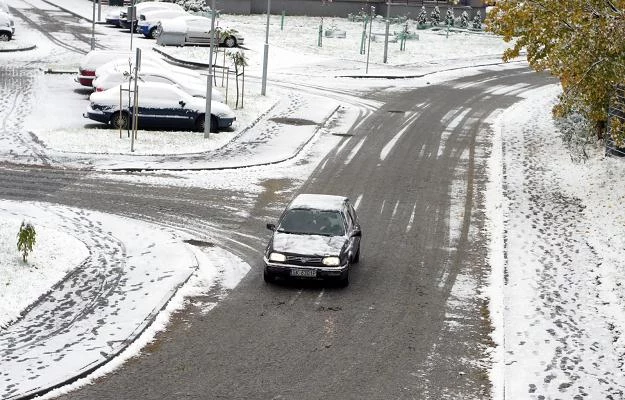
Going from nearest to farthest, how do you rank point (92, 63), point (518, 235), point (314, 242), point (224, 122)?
point (314, 242) < point (518, 235) < point (224, 122) < point (92, 63)

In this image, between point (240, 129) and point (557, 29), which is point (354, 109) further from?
point (557, 29)

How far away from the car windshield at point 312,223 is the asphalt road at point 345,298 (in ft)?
3.34

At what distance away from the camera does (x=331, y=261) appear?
17438 millimetres

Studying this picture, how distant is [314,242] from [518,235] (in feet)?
19.6

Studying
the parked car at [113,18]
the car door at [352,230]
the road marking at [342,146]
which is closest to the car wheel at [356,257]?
the car door at [352,230]

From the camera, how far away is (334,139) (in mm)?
32625

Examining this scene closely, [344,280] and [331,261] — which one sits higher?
[331,261]

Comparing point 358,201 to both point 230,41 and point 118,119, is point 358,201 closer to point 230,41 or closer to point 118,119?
point 118,119

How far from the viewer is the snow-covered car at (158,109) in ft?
102

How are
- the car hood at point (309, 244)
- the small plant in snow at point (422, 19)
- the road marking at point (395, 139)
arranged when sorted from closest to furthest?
the car hood at point (309, 244) < the road marking at point (395, 139) < the small plant in snow at point (422, 19)

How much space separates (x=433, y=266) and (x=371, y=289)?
210 centimetres

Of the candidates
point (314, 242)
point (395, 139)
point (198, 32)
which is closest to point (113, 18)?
point (198, 32)

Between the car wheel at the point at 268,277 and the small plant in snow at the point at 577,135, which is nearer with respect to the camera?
the car wheel at the point at 268,277

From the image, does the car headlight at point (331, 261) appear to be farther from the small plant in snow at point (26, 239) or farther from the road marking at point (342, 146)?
the road marking at point (342, 146)
